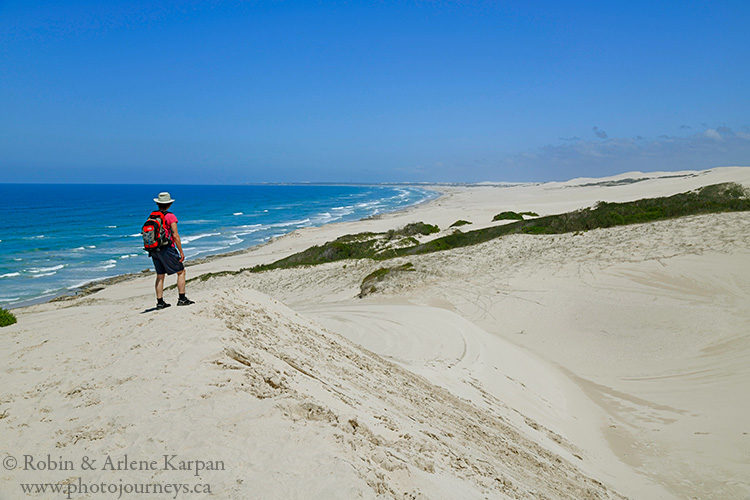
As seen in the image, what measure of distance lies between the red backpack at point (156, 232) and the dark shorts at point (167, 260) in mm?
101

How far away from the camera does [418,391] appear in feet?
19.3

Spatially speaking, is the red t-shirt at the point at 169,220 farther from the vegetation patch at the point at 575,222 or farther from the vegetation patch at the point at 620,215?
the vegetation patch at the point at 620,215

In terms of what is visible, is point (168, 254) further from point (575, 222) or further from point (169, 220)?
point (575, 222)

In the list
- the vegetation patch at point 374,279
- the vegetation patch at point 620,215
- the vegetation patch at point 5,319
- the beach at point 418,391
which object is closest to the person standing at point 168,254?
the beach at point 418,391

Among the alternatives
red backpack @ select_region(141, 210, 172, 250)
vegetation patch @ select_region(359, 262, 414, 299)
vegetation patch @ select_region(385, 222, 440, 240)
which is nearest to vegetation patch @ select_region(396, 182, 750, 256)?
vegetation patch @ select_region(359, 262, 414, 299)

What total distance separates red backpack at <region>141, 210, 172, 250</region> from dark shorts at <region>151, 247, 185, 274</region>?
10 cm

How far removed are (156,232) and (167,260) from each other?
1.44ft

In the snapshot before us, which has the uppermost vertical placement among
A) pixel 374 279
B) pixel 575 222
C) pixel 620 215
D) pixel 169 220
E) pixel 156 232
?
pixel 169 220

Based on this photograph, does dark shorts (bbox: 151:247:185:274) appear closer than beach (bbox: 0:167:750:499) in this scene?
No

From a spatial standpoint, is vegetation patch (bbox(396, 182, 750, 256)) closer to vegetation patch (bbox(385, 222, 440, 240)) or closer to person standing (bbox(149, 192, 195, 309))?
vegetation patch (bbox(385, 222, 440, 240))

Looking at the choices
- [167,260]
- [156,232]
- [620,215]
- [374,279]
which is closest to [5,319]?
[167,260]

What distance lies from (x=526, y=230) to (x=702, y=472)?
16.8m

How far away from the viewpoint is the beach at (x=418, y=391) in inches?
122

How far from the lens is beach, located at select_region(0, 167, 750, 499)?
10.2 feet
